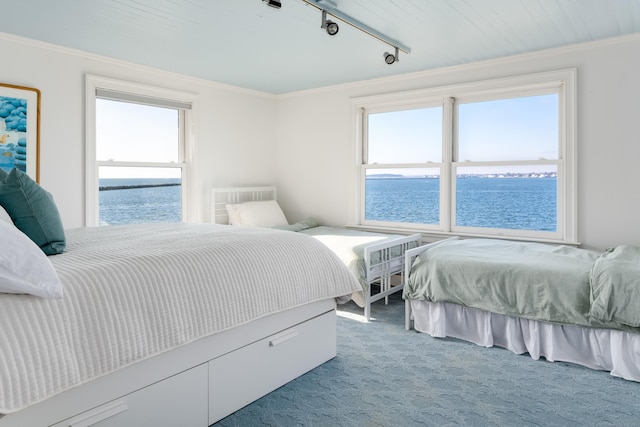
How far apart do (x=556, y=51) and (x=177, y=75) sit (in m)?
3.53

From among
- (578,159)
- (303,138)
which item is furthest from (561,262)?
(303,138)

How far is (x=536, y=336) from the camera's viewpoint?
2775mm

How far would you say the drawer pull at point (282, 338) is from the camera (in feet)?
7.52

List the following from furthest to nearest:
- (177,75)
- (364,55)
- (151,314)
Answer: (177,75)
(364,55)
(151,314)

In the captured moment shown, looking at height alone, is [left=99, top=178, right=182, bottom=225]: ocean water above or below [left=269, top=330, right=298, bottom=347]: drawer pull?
above

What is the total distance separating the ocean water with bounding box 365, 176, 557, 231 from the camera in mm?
3949

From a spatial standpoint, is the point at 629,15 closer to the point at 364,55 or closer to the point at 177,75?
the point at 364,55

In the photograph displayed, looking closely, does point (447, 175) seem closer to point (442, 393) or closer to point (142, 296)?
point (442, 393)

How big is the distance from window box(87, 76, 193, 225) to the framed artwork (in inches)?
16.2

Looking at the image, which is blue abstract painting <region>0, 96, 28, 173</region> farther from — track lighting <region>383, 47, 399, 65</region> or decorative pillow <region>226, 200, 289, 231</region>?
track lighting <region>383, 47, 399, 65</region>

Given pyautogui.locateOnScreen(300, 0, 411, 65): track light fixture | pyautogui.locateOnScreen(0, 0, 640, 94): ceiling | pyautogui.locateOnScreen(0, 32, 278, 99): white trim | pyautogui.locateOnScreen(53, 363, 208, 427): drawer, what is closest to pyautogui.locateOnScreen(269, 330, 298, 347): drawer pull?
pyautogui.locateOnScreen(53, 363, 208, 427): drawer

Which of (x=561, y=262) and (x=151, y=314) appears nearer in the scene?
(x=151, y=314)

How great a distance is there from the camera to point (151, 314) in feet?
5.53

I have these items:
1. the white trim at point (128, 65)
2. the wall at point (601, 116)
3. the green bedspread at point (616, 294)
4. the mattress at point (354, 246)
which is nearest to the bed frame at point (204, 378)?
the mattress at point (354, 246)
